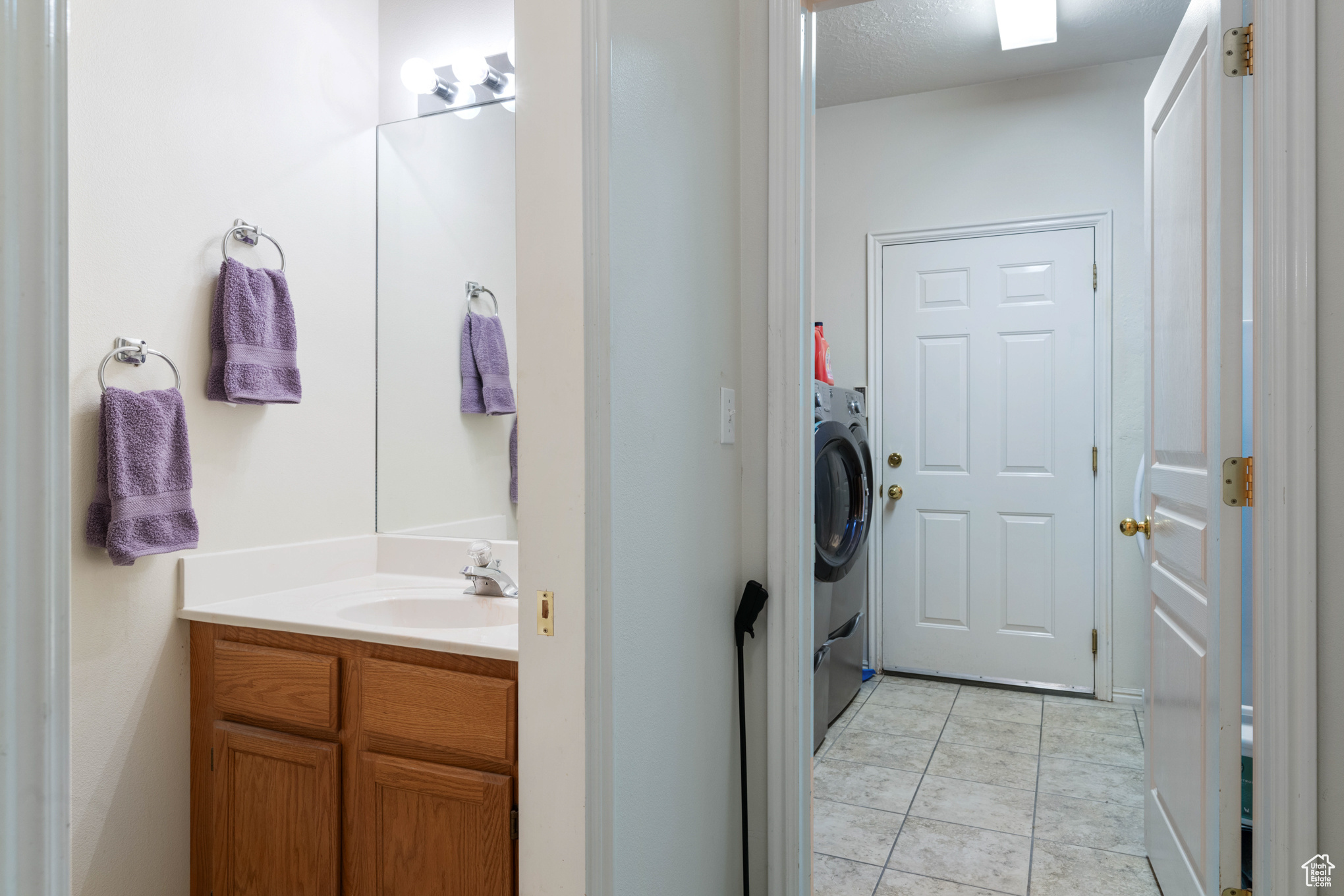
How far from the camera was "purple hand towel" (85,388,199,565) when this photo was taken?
1.55 metres

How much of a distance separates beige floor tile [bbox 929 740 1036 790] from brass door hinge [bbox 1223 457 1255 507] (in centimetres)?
151

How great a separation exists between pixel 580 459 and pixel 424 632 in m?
0.67

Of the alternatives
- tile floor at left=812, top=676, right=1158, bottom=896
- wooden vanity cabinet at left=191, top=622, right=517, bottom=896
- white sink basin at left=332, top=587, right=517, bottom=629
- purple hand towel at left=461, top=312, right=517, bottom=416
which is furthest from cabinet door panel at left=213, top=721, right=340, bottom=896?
tile floor at left=812, top=676, right=1158, bottom=896

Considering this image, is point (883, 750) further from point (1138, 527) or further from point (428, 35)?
point (428, 35)

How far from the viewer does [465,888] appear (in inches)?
53.7

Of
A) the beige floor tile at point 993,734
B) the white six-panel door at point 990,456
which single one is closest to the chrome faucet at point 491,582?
the beige floor tile at point 993,734

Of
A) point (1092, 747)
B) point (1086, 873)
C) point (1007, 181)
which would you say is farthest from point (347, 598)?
point (1007, 181)

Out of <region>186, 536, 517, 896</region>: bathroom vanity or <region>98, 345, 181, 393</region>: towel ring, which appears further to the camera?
<region>98, 345, 181, 393</region>: towel ring

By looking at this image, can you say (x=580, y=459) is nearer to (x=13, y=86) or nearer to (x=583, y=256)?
(x=583, y=256)

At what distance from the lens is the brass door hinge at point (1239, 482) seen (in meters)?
1.41

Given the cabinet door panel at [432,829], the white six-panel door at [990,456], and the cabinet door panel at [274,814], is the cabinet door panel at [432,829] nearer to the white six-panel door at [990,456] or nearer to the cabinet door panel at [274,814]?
the cabinet door panel at [274,814]

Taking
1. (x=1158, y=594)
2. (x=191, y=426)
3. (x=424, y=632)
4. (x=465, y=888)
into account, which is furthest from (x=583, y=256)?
(x=1158, y=594)

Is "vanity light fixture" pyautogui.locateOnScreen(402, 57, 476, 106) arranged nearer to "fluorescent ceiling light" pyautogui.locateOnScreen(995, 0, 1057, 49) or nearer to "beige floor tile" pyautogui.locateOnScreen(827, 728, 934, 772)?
"fluorescent ceiling light" pyautogui.locateOnScreen(995, 0, 1057, 49)

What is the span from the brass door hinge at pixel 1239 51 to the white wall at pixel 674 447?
93cm
